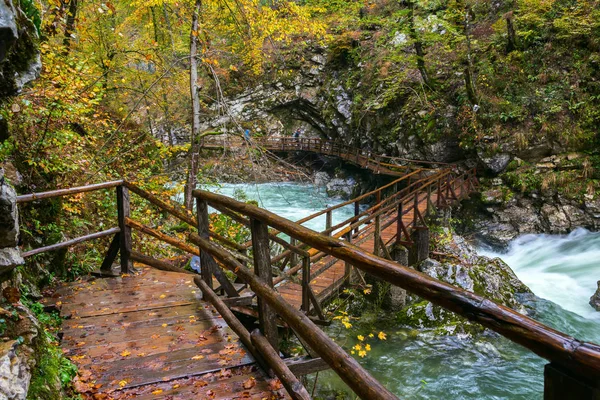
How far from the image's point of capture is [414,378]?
22.8 ft

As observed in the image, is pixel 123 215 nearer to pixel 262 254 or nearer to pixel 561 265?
pixel 262 254

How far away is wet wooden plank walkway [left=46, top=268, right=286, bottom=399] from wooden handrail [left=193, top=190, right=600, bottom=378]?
1.37 metres

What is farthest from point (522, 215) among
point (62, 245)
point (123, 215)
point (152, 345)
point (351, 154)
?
point (62, 245)

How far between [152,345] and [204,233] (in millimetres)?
1117

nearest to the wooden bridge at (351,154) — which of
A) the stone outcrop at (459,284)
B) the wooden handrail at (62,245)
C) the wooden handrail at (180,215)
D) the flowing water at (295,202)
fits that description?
the flowing water at (295,202)

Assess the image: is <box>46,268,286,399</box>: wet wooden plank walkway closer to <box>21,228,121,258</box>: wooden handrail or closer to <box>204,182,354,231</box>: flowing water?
<box>21,228,121,258</box>: wooden handrail

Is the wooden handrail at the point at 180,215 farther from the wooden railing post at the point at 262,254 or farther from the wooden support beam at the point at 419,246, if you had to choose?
the wooden support beam at the point at 419,246

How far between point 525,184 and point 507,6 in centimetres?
1010

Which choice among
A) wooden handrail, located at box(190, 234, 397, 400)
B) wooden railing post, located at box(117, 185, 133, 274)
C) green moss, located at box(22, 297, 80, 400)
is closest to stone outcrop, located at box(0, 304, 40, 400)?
green moss, located at box(22, 297, 80, 400)

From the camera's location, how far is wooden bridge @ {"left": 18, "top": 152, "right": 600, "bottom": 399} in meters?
1.07

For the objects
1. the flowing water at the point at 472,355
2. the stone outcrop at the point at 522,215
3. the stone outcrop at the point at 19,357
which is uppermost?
the stone outcrop at the point at 19,357

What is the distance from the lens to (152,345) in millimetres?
3230

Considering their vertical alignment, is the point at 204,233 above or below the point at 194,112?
below

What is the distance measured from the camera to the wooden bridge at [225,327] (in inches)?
42.3
